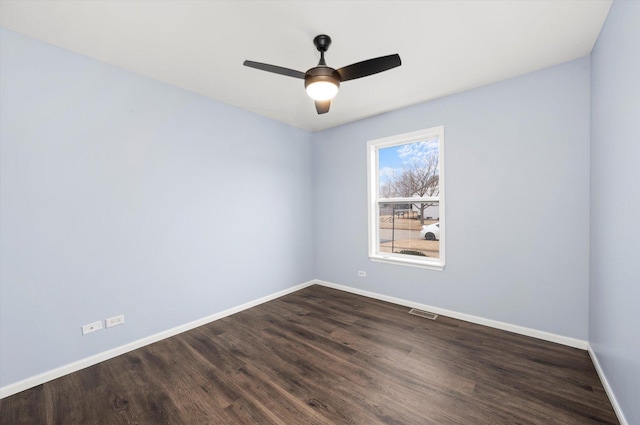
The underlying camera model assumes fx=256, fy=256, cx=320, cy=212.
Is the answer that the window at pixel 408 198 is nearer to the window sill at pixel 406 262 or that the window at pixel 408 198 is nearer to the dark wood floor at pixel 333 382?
the window sill at pixel 406 262

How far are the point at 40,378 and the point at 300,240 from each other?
3236 mm

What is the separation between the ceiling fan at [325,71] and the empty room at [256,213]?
0.02 m

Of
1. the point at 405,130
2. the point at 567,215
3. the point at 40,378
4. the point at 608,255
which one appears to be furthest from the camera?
the point at 405,130

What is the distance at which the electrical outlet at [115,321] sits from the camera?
2.46m

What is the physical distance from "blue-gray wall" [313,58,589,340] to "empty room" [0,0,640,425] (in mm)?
21

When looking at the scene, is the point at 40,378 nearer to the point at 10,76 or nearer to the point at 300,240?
the point at 10,76

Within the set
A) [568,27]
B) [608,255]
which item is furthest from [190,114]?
[608,255]

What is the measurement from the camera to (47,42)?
2152mm

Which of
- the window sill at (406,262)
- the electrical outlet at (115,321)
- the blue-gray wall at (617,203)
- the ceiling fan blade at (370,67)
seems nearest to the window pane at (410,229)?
the window sill at (406,262)

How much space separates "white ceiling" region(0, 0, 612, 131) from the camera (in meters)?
1.81

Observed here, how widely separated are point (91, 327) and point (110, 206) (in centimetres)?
113

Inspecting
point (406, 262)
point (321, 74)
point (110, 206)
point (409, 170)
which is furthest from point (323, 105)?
point (406, 262)

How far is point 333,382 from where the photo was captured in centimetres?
208

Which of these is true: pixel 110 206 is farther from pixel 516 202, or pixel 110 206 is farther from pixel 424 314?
pixel 516 202
